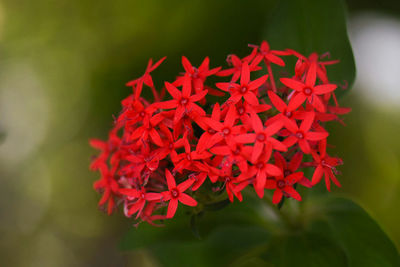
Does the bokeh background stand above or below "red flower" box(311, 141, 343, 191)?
below

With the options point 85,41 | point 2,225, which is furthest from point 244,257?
point 2,225

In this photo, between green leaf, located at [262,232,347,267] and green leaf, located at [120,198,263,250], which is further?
green leaf, located at [120,198,263,250]

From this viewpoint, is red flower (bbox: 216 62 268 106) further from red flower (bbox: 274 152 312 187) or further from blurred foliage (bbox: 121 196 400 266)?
blurred foliage (bbox: 121 196 400 266)

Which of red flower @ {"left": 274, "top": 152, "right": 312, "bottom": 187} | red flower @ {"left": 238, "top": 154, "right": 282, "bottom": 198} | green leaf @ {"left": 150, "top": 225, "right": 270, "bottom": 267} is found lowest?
green leaf @ {"left": 150, "top": 225, "right": 270, "bottom": 267}

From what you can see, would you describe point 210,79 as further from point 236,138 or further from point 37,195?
point 37,195

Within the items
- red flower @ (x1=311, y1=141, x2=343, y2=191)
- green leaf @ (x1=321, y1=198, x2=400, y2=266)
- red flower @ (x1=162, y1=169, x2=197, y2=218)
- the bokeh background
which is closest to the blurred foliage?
green leaf @ (x1=321, y1=198, x2=400, y2=266)

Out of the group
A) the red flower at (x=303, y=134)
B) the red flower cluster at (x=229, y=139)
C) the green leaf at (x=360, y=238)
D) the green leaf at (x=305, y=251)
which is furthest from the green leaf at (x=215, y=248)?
the red flower at (x=303, y=134)

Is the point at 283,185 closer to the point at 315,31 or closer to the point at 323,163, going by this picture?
the point at 323,163
